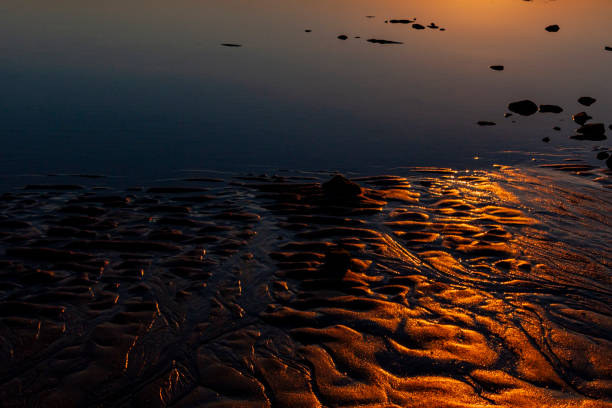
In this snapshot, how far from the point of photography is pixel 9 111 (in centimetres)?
1972

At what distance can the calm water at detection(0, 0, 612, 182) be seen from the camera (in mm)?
17297

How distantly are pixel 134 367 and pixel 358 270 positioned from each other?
453cm

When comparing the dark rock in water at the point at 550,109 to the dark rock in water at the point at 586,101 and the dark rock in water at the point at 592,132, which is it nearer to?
the dark rock in water at the point at 586,101

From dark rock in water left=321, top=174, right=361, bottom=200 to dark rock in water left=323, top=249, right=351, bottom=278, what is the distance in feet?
10.8

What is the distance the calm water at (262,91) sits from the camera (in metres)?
17.3

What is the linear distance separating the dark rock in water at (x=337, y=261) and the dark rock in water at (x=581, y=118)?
55.5ft

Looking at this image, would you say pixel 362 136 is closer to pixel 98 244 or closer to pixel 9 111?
pixel 98 244

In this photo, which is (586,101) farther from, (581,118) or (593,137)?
(593,137)

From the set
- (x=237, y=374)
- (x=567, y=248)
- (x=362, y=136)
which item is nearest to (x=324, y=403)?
(x=237, y=374)

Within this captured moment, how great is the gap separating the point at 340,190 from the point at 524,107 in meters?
14.9

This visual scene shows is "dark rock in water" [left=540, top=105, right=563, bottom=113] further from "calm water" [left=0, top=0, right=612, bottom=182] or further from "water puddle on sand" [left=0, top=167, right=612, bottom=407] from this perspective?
"water puddle on sand" [left=0, top=167, right=612, bottom=407]

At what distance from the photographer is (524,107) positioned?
945 inches

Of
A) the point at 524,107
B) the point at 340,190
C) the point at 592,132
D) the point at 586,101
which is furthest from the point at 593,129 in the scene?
the point at 340,190

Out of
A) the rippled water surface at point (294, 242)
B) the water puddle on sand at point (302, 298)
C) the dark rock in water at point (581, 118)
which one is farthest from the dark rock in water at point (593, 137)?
the water puddle on sand at point (302, 298)
